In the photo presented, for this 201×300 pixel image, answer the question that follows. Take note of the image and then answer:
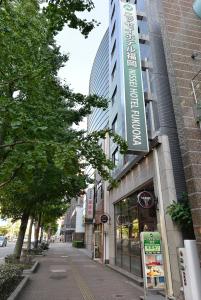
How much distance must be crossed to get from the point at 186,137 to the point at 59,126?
453cm

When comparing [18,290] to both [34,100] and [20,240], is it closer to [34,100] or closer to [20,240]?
[34,100]

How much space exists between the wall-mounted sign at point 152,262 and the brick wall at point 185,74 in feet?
5.26

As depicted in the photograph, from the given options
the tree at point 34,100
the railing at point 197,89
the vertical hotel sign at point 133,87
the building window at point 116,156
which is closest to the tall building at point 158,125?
the vertical hotel sign at point 133,87

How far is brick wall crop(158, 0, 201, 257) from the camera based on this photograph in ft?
27.8

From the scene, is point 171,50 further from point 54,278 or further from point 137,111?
point 54,278

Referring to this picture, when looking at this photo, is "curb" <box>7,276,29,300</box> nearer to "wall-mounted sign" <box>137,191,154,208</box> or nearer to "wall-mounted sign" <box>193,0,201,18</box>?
"wall-mounted sign" <box>137,191,154,208</box>

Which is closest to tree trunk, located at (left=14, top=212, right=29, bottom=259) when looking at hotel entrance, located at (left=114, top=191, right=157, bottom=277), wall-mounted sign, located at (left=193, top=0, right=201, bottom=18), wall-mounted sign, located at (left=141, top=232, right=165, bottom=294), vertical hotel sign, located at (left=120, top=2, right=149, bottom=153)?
hotel entrance, located at (left=114, top=191, right=157, bottom=277)

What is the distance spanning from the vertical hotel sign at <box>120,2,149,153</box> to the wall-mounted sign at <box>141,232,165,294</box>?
3.42 metres

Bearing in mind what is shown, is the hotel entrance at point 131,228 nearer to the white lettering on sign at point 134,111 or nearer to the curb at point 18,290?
the white lettering on sign at point 134,111

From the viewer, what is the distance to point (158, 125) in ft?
35.8

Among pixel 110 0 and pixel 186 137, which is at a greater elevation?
pixel 110 0

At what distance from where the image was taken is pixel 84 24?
19.5ft

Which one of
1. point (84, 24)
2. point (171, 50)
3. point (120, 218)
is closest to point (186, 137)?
point (171, 50)

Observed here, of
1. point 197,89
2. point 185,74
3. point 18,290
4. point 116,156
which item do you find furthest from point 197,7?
point 18,290
